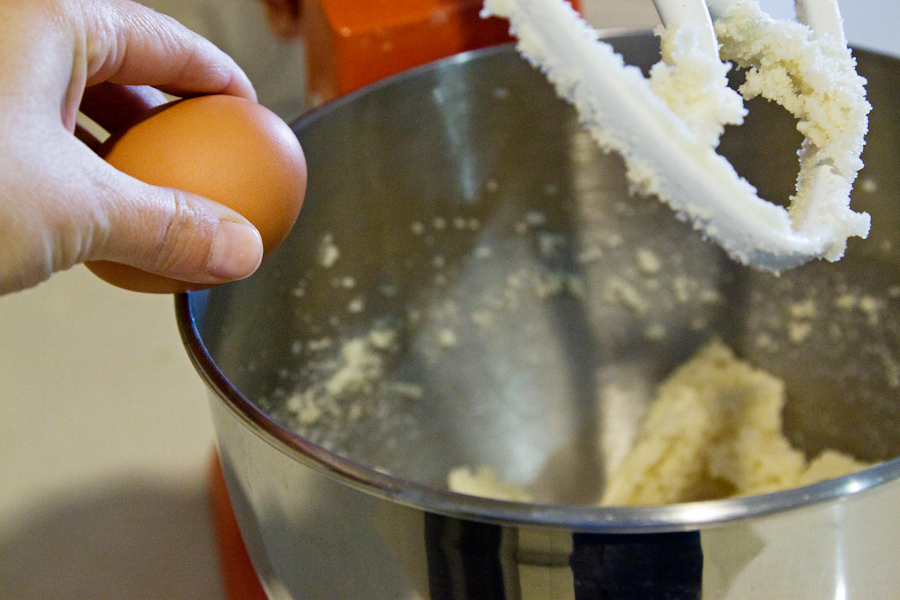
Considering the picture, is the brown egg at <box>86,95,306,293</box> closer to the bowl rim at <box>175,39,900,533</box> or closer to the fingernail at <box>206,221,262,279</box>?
the fingernail at <box>206,221,262,279</box>

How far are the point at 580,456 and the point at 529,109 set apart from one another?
1.17 ft

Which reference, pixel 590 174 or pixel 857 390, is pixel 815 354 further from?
pixel 590 174

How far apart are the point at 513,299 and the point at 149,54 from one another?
1.54 feet

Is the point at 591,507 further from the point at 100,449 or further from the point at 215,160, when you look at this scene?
the point at 100,449

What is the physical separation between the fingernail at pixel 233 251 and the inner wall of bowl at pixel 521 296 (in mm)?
219

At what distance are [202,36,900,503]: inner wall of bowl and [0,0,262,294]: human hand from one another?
22 centimetres

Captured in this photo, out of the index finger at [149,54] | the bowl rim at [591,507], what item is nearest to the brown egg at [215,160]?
the index finger at [149,54]

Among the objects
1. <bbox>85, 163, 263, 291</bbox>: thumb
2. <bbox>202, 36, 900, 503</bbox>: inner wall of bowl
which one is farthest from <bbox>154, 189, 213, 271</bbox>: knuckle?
<bbox>202, 36, 900, 503</bbox>: inner wall of bowl

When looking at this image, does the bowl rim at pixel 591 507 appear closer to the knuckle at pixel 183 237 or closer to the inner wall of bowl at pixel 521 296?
the knuckle at pixel 183 237

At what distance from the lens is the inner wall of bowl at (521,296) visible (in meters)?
0.68

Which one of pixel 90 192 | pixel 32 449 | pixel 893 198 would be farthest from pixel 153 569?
pixel 893 198

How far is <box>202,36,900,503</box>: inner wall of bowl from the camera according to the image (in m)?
0.68

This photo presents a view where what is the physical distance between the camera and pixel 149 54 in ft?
1.37

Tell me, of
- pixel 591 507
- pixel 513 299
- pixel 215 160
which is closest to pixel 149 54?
pixel 215 160
